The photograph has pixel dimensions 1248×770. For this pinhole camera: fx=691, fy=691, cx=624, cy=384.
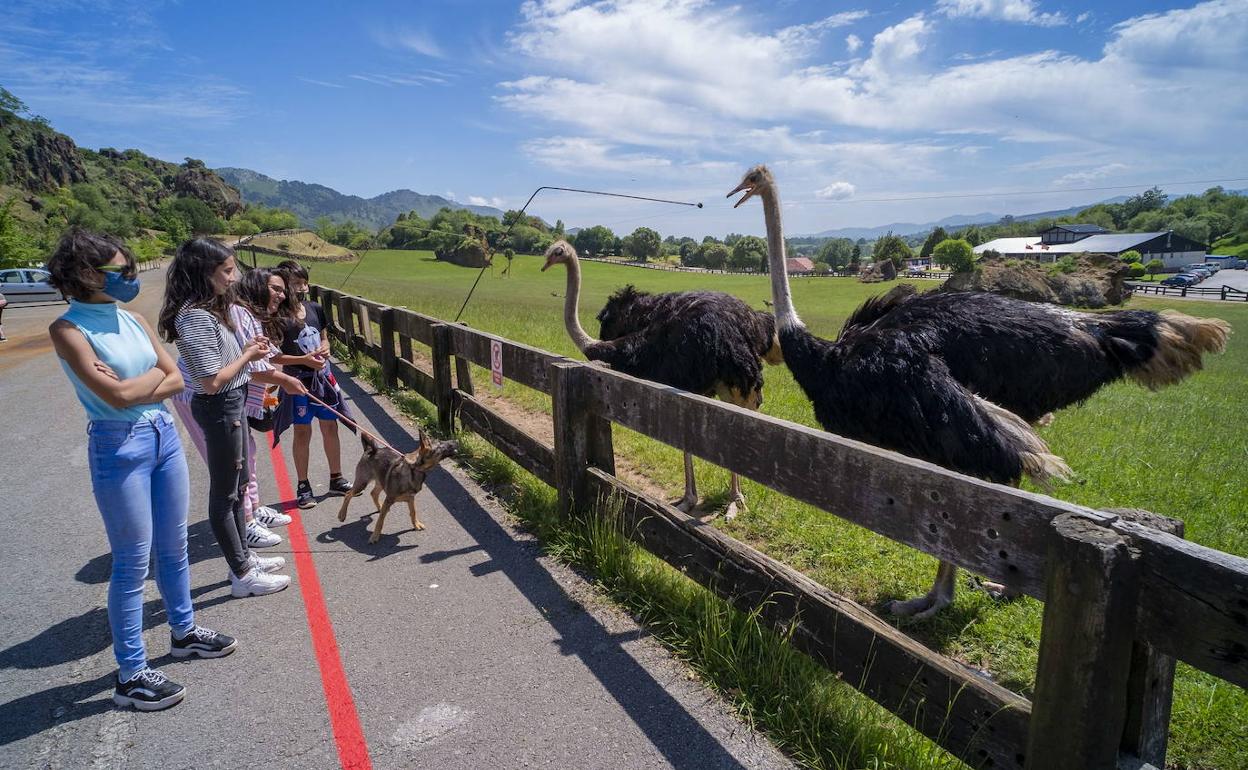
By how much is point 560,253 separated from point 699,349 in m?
2.28

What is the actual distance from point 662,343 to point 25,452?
607 cm

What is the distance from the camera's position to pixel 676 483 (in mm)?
5668

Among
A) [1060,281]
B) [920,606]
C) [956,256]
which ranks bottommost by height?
[920,606]

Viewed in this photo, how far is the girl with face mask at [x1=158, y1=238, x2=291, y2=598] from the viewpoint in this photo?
3.31 m

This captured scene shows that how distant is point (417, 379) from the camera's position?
7.33 m

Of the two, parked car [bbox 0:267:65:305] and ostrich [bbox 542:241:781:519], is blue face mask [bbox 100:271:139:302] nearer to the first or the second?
ostrich [bbox 542:241:781:519]

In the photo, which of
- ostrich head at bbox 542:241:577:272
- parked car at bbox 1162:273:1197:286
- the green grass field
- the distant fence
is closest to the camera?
the green grass field

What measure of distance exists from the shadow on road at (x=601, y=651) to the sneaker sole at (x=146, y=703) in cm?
152

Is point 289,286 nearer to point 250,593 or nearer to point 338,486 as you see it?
point 338,486

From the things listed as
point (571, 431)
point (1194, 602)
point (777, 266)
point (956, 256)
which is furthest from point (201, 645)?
point (956, 256)

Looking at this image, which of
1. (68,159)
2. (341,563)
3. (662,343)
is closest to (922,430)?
(662,343)

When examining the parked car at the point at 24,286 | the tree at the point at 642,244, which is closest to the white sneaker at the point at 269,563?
the parked car at the point at 24,286

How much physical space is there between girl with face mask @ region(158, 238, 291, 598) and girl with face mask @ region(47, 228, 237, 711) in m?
0.35

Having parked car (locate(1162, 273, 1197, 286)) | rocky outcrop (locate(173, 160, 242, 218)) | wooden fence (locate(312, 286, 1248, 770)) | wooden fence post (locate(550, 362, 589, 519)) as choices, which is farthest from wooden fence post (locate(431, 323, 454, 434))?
rocky outcrop (locate(173, 160, 242, 218))
